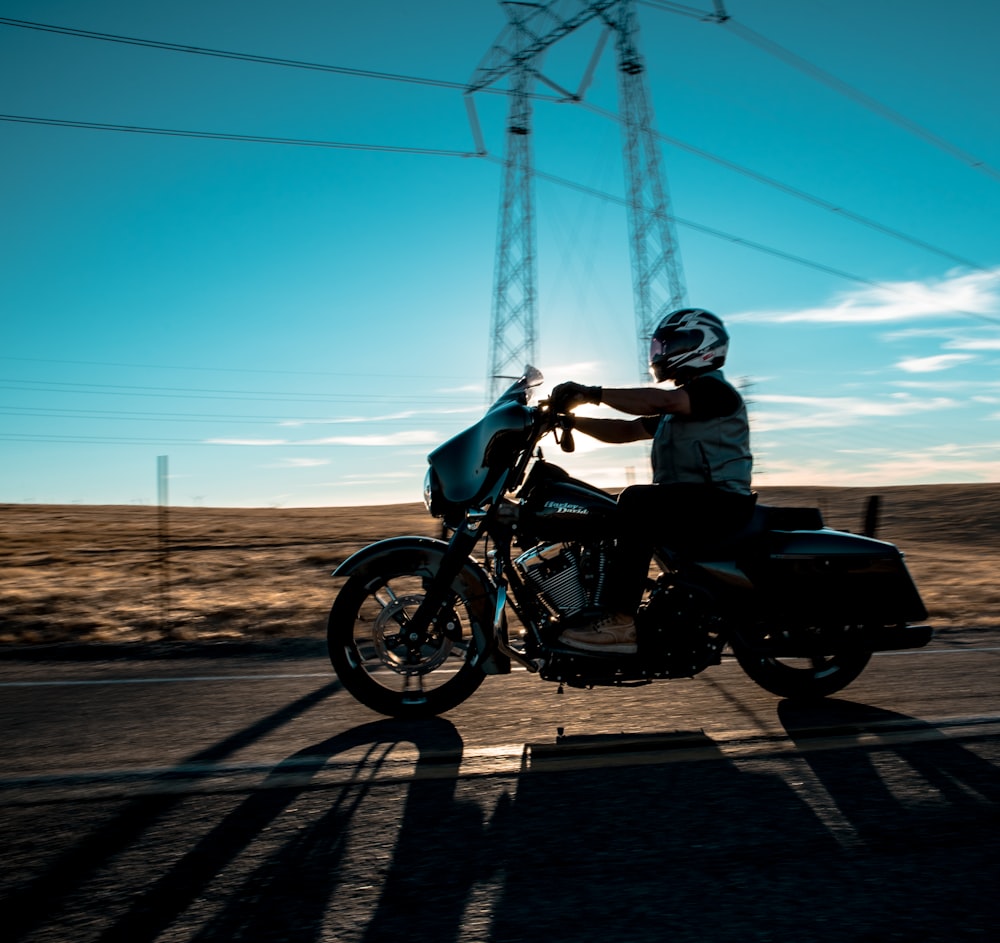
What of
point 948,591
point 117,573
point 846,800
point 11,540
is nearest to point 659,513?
point 846,800

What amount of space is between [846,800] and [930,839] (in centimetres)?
39

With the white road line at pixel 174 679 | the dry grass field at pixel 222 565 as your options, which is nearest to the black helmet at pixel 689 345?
the white road line at pixel 174 679

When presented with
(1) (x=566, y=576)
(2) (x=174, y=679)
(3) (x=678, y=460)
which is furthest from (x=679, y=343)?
(2) (x=174, y=679)

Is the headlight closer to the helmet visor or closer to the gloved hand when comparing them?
the gloved hand

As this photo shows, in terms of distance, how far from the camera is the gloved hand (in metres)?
4.55

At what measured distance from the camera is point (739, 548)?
4.73 meters

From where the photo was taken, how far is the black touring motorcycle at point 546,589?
4562mm

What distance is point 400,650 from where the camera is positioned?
184 inches

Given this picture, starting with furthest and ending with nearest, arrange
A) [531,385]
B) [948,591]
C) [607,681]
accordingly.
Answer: [948,591] < [531,385] < [607,681]

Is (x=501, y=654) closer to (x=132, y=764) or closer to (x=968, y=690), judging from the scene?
(x=132, y=764)

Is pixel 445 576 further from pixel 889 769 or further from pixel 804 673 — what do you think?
pixel 889 769

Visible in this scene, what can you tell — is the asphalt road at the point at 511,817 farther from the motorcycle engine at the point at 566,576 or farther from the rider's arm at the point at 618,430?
the rider's arm at the point at 618,430

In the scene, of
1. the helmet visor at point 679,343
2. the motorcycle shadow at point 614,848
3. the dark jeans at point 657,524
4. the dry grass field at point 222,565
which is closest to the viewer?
the motorcycle shadow at point 614,848

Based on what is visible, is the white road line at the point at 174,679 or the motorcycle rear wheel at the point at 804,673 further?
the white road line at the point at 174,679
